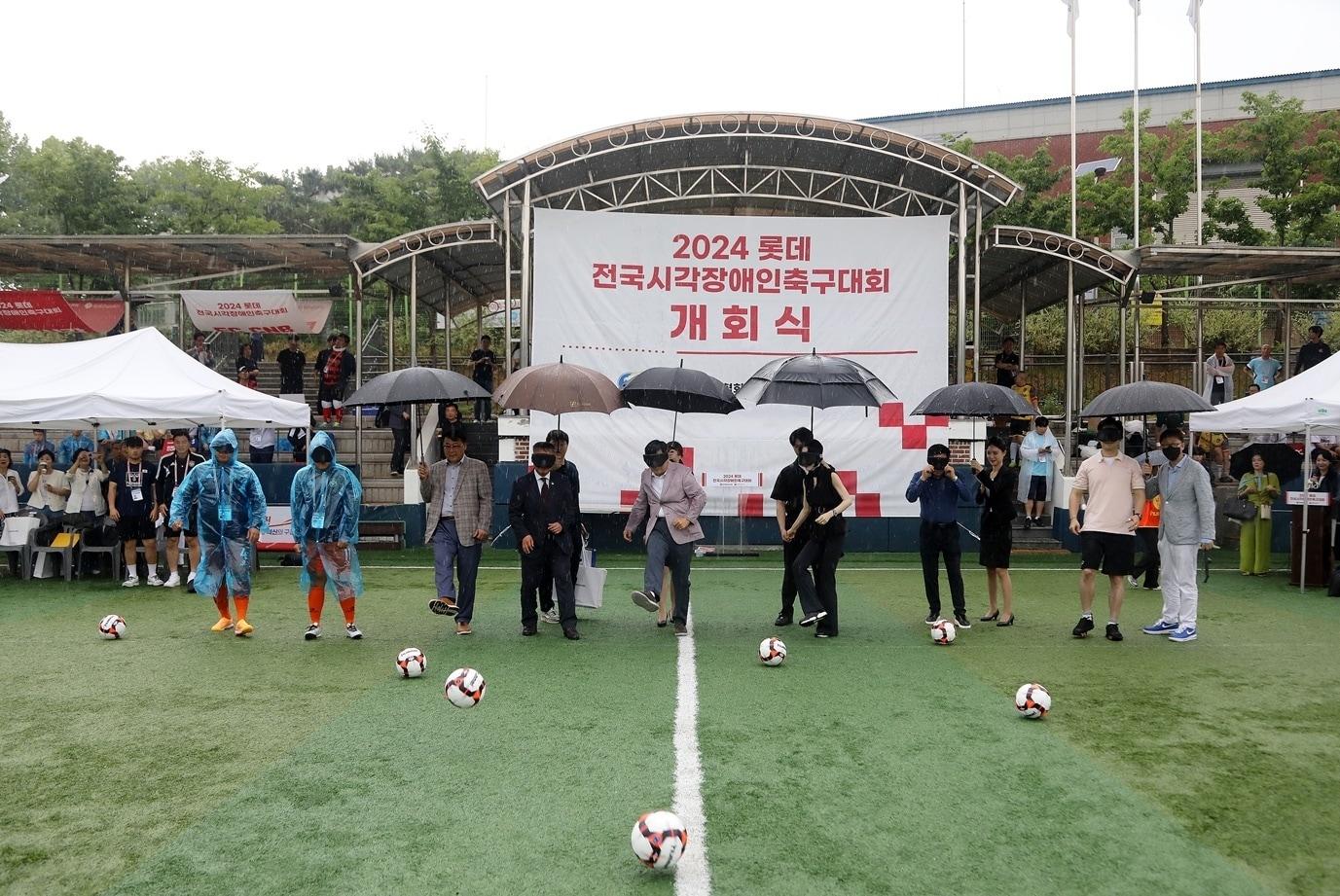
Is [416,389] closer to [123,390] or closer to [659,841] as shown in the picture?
[123,390]

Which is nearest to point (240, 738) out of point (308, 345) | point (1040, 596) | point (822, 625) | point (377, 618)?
point (377, 618)

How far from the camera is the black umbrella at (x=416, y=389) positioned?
34.5 ft

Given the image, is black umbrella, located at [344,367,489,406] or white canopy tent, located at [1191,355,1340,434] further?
white canopy tent, located at [1191,355,1340,434]

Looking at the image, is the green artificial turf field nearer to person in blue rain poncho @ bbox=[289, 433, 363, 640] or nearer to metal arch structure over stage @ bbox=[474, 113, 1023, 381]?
person in blue rain poncho @ bbox=[289, 433, 363, 640]

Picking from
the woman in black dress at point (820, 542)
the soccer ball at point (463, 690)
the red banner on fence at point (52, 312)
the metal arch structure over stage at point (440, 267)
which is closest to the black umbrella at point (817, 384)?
the woman in black dress at point (820, 542)

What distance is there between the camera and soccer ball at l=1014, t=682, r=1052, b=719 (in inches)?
270

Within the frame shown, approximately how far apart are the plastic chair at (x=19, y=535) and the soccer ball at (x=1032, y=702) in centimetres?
1199

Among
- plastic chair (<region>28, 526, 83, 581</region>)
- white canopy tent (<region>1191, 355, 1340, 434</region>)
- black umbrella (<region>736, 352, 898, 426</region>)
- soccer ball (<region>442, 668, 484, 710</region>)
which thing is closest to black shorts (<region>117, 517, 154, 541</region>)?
plastic chair (<region>28, 526, 83, 581</region>)

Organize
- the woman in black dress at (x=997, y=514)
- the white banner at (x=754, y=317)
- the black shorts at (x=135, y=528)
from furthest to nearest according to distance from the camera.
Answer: the white banner at (x=754, y=317) < the black shorts at (x=135, y=528) < the woman in black dress at (x=997, y=514)

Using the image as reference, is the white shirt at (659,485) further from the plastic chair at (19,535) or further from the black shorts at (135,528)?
the plastic chair at (19,535)

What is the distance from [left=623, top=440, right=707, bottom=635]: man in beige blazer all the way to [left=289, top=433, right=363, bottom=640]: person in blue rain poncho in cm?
240

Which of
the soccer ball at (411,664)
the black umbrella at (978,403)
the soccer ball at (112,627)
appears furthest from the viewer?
the black umbrella at (978,403)

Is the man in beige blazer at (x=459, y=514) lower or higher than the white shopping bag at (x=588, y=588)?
higher

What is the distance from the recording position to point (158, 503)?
13430mm
